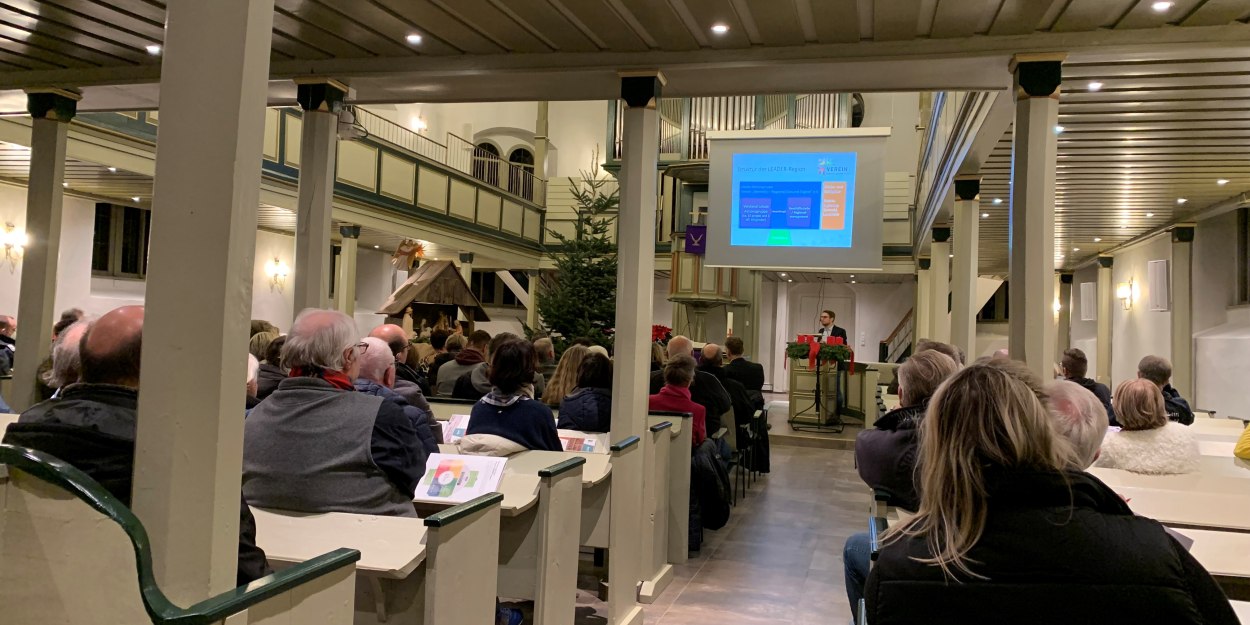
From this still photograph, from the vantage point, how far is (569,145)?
67.7ft

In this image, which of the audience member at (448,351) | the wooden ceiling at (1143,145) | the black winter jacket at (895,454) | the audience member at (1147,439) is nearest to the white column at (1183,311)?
the wooden ceiling at (1143,145)

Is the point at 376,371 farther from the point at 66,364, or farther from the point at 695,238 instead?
the point at 695,238

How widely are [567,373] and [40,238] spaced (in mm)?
4227

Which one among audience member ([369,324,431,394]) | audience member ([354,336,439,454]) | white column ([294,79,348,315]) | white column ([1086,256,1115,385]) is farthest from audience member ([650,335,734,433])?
white column ([1086,256,1115,385])

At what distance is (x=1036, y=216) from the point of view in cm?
466

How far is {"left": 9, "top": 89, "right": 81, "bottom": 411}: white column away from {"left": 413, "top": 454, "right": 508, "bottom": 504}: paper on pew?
4.67m

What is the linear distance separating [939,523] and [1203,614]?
1.52 feet

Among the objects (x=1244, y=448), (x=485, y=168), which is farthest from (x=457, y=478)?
(x=485, y=168)

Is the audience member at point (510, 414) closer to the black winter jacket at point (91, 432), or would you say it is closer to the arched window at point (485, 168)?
the black winter jacket at point (91, 432)

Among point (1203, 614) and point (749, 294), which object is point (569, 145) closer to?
point (749, 294)

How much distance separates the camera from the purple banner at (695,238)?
14875 mm

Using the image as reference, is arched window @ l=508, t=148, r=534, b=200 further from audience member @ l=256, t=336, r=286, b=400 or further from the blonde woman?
the blonde woman

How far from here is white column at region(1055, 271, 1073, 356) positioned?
18859 millimetres

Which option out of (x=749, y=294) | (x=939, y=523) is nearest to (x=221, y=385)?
(x=939, y=523)
